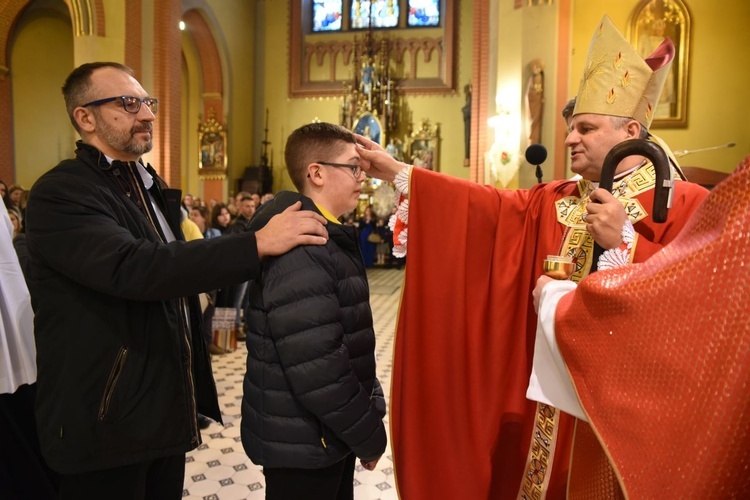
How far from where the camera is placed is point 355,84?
1587 cm

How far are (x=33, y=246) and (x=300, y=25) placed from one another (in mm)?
16670

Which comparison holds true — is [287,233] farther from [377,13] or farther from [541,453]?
[377,13]

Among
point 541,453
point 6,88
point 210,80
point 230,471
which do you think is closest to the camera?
point 541,453

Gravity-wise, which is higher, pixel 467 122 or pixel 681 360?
pixel 467 122

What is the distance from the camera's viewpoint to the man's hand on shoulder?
1.45m

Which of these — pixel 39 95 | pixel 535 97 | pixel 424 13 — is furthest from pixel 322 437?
pixel 424 13

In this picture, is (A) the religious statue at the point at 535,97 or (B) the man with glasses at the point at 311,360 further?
(A) the religious statue at the point at 535,97

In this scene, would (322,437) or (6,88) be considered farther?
(6,88)

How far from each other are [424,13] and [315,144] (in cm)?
1615

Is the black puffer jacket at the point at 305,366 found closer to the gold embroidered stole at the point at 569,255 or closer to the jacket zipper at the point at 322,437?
the jacket zipper at the point at 322,437

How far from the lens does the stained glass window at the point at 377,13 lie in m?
16.3

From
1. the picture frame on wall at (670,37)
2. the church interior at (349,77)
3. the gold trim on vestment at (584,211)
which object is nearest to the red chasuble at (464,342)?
the gold trim on vestment at (584,211)

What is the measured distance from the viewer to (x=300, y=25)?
650 inches

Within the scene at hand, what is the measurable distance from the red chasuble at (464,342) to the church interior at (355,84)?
1191 millimetres
